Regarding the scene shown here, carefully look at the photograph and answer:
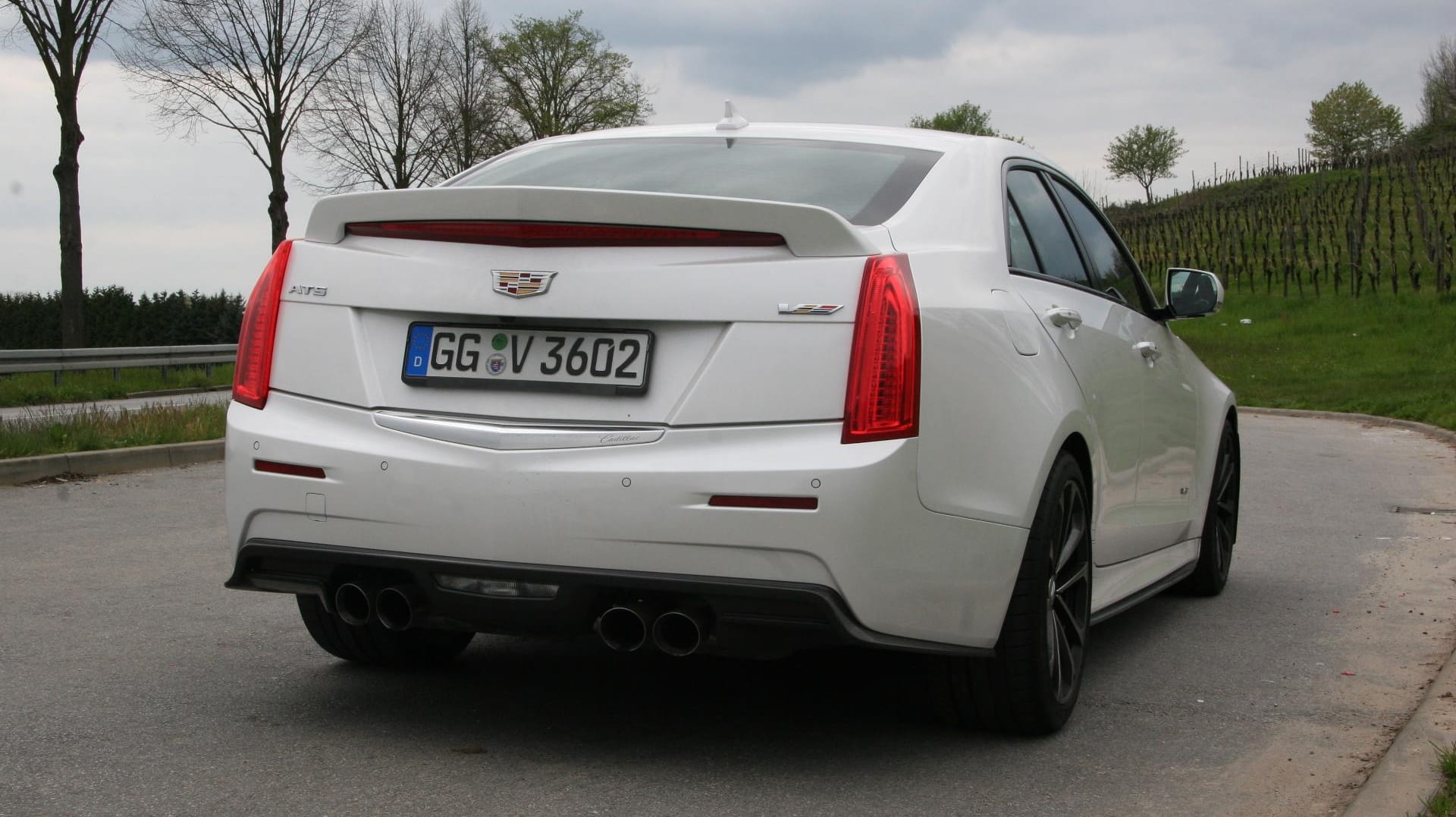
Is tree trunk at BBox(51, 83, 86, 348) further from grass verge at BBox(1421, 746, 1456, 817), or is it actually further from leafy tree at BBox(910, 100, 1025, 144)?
leafy tree at BBox(910, 100, 1025, 144)

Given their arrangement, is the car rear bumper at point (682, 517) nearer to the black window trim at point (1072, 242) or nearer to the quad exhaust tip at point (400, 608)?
the quad exhaust tip at point (400, 608)

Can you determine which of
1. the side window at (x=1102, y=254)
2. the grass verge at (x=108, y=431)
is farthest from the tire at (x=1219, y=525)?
the grass verge at (x=108, y=431)

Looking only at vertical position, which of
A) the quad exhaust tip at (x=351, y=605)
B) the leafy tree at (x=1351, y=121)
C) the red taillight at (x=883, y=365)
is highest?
the leafy tree at (x=1351, y=121)

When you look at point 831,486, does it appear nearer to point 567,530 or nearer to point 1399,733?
point 567,530

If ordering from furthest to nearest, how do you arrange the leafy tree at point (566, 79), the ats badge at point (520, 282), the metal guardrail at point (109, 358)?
the leafy tree at point (566, 79) < the metal guardrail at point (109, 358) < the ats badge at point (520, 282)

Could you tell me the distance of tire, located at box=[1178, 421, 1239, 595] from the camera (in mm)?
6738

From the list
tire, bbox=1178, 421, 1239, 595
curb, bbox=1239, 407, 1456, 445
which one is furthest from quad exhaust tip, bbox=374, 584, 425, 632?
curb, bbox=1239, 407, 1456, 445

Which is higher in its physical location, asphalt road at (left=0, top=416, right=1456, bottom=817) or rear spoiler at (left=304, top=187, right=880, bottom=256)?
rear spoiler at (left=304, top=187, right=880, bottom=256)

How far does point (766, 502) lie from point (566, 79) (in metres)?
69.8

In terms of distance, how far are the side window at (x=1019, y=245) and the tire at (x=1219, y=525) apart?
2.28 m

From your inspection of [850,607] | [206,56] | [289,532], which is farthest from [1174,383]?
[206,56]

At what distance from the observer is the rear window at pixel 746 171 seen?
168 inches

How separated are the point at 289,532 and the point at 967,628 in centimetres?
170

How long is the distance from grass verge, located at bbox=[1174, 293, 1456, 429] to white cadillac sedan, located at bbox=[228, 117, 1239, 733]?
1383 centimetres
